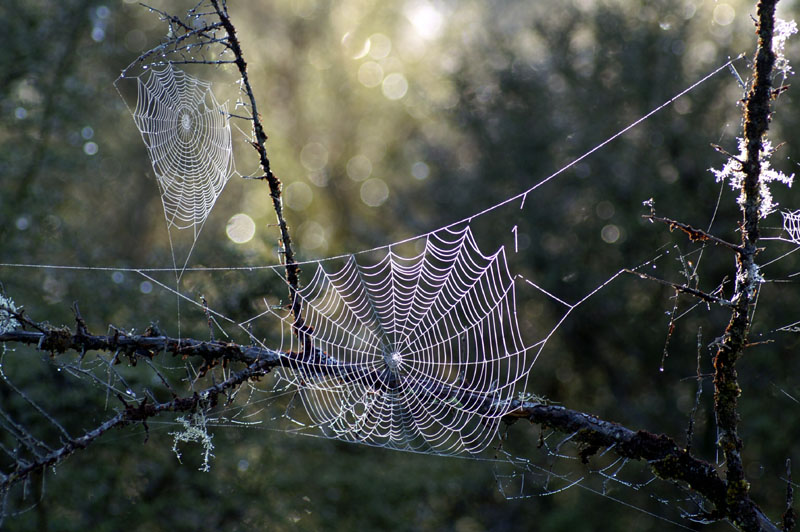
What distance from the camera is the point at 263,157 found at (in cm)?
293

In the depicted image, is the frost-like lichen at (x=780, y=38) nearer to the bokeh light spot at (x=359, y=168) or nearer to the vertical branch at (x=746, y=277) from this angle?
the vertical branch at (x=746, y=277)

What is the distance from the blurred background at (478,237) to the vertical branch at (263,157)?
19.8ft

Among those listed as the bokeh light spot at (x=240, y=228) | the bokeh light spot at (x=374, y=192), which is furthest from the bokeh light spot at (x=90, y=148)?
the bokeh light spot at (x=374, y=192)

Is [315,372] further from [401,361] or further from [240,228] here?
[240,228]

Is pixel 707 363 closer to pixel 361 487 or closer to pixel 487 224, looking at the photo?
pixel 487 224

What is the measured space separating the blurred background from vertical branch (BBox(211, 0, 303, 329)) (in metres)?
6.05

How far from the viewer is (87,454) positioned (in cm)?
1011

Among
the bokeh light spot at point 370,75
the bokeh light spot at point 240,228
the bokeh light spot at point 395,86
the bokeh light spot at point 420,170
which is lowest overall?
the bokeh light spot at point 240,228

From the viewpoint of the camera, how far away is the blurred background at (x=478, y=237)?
9984mm

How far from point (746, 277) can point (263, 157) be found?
6.52 ft

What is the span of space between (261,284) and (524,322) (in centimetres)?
583

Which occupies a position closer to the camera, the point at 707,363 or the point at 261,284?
the point at 261,284

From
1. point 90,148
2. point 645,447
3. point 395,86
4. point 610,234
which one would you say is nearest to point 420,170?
point 395,86

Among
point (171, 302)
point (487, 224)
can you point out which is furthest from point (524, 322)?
point (171, 302)
